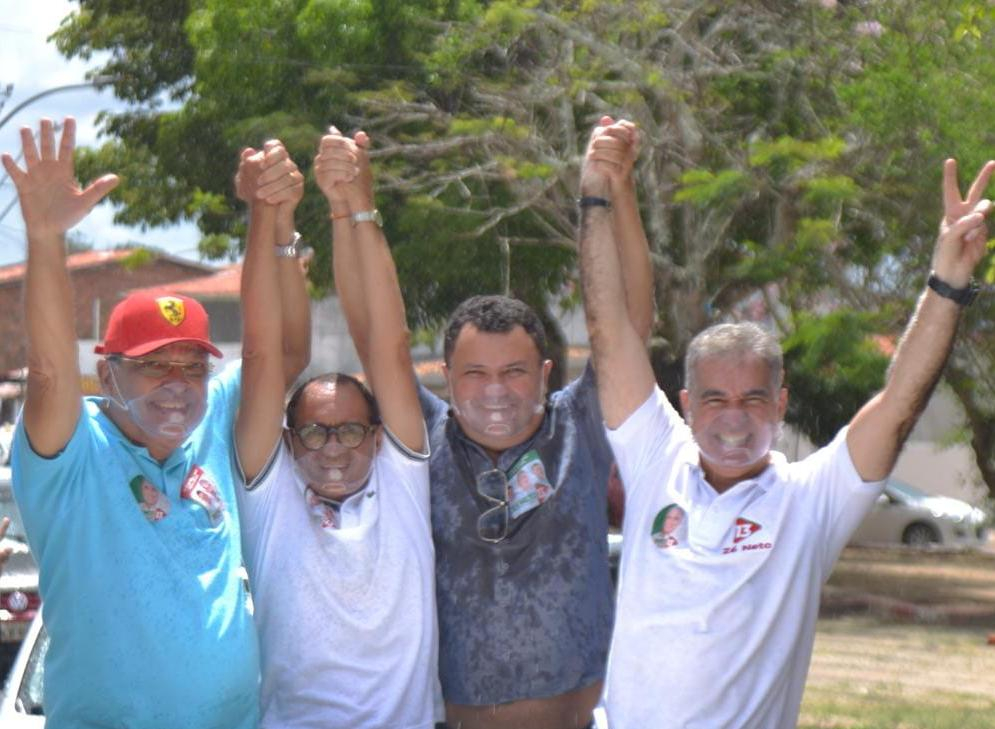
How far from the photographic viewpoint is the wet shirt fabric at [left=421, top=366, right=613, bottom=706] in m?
4.46

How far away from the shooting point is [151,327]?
4.44m

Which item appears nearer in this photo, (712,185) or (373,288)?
(373,288)

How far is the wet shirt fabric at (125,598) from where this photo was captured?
4.18 meters

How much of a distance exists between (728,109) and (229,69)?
539 centimetres

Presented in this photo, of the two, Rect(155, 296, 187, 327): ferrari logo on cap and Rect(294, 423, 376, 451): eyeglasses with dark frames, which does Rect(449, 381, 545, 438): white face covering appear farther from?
Rect(155, 296, 187, 327): ferrari logo on cap

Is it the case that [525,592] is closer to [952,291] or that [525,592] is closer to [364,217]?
[364,217]

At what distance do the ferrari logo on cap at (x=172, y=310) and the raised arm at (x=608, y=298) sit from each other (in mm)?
1044

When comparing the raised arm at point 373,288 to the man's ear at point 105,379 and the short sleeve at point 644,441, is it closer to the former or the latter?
the short sleeve at point 644,441

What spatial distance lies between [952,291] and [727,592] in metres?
0.89

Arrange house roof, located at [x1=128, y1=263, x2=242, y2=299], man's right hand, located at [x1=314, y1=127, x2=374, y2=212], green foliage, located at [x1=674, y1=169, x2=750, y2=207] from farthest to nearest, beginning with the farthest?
house roof, located at [x1=128, y1=263, x2=242, y2=299], green foliage, located at [x1=674, y1=169, x2=750, y2=207], man's right hand, located at [x1=314, y1=127, x2=374, y2=212]

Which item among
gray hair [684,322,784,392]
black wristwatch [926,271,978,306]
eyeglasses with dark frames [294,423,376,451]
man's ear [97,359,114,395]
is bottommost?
eyeglasses with dark frames [294,423,376,451]

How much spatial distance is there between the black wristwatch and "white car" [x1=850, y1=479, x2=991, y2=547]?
77.8 feet

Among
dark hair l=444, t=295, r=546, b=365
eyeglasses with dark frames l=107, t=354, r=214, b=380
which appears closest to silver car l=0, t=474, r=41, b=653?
eyeglasses with dark frames l=107, t=354, r=214, b=380

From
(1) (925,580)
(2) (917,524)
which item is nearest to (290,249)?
(1) (925,580)
